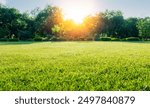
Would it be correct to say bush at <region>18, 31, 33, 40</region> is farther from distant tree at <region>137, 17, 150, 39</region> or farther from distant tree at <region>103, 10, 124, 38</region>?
distant tree at <region>137, 17, 150, 39</region>

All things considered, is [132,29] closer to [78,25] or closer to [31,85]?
[78,25]

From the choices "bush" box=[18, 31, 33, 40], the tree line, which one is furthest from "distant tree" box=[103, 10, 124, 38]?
"bush" box=[18, 31, 33, 40]

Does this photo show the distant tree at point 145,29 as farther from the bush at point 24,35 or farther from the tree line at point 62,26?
the bush at point 24,35

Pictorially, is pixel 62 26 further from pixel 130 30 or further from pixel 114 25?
pixel 130 30

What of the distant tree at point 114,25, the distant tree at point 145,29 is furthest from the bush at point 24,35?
the distant tree at point 145,29

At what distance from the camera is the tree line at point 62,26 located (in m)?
66.1

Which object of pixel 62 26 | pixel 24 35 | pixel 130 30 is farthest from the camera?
pixel 130 30

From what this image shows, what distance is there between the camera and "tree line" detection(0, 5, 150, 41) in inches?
2603

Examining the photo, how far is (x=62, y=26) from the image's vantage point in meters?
68.0

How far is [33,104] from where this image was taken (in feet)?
14.0

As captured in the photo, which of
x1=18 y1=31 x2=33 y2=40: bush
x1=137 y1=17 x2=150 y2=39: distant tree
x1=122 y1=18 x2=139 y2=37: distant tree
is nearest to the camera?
x1=137 y1=17 x2=150 y2=39: distant tree

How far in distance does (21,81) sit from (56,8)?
71312mm

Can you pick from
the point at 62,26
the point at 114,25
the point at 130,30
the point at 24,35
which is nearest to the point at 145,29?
the point at 130,30

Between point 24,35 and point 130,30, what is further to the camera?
point 130,30
